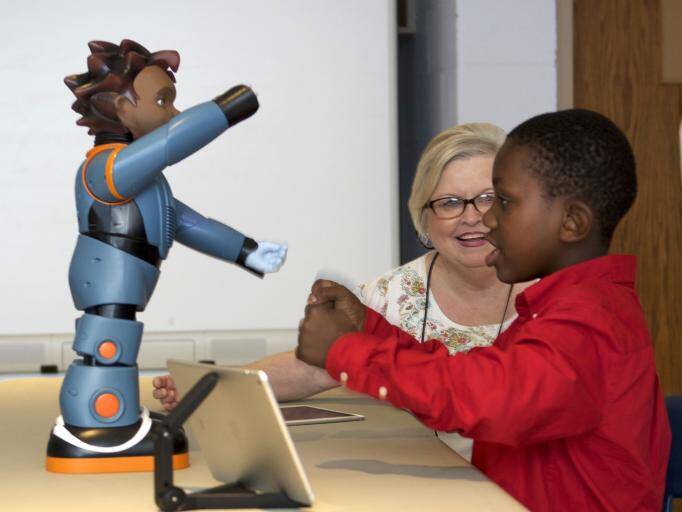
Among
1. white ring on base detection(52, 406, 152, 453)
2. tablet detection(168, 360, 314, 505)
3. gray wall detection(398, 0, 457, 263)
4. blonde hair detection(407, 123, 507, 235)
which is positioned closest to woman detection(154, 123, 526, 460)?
blonde hair detection(407, 123, 507, 235)

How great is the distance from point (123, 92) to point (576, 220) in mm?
511

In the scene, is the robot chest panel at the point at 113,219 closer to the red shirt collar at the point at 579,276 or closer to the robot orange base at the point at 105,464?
the robot orange base at the point at 105,464

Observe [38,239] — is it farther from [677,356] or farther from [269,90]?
[677,356]

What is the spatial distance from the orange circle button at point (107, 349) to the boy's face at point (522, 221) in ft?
1.40

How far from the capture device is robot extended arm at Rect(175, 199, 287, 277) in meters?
1.16

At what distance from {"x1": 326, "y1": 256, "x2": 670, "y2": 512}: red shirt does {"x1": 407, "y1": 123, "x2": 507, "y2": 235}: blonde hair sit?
2.37ft

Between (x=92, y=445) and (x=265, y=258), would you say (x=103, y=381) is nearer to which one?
(x=92, y=445)

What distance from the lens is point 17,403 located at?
1484mm

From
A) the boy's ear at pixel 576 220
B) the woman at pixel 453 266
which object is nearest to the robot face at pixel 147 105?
the boy's ear at pixel 576 220

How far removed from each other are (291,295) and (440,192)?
853 millimetres

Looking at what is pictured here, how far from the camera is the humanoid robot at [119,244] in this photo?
102cm

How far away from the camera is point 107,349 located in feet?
3.37

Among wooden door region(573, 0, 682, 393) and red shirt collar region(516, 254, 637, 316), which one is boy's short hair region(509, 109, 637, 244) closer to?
red shirt collar region(516, 254, 637, 316)

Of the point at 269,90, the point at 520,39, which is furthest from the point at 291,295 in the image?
the point at 520,39
